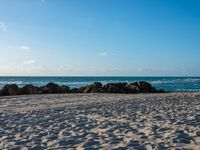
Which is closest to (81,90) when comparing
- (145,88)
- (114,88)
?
(114,88)

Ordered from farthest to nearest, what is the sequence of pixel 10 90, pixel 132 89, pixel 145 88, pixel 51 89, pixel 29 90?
pixel 145 88 → pixel 132 89 → pixel 51 89 → pixel 29 90 → pixel 10 90

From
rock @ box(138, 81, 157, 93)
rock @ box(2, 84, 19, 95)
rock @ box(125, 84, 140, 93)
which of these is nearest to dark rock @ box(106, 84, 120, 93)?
rock @ box(125, 84, 140, 93)

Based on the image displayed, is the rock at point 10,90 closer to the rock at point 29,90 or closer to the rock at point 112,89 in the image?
the rock at point 29,90

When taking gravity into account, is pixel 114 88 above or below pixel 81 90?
above

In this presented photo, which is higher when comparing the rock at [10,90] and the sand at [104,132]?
the rock at [10,90]

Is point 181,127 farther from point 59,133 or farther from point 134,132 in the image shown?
point 59,133

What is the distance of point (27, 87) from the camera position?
29562mm

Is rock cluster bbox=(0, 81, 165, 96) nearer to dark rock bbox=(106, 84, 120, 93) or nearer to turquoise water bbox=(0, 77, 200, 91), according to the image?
dark rock bbox=(106, 84, 120, 93)

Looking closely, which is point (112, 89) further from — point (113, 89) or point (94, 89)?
point (94, 89)

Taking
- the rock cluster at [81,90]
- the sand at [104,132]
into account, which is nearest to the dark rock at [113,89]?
the rock cluster at [81,90]

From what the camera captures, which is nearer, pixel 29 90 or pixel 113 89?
pixel 29 90

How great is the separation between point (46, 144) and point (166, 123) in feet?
12.2

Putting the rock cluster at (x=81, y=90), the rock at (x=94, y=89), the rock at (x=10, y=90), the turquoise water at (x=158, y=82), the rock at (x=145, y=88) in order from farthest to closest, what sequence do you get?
1. the turquoise water at (x=158, y=82)
2. the rock at (x=145, y=88)
3. the rock at (x=94, y=89)
4. the rock cluster at (x=81, y=90)
5. the rock at (x=10, y=90)

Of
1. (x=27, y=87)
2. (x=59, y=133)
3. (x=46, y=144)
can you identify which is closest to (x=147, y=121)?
(x=59, y=133)
